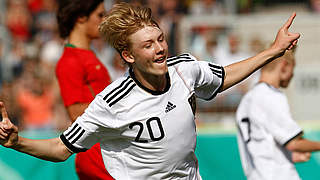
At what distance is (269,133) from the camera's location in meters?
4.98

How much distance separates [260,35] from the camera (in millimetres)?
12070

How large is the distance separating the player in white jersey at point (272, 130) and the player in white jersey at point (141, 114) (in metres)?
1.12

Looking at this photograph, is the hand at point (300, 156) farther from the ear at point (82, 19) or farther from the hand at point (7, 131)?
the hand at point (7, 131)

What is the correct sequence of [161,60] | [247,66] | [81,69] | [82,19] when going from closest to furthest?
[161,60], [247,66], [81,69], [82,19]

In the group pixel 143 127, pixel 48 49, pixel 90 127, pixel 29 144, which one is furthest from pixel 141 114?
pixel 48 49

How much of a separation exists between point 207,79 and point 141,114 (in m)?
0.54

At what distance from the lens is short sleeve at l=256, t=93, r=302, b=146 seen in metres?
4.84

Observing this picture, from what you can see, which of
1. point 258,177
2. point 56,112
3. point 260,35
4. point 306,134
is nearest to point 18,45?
point 56,112

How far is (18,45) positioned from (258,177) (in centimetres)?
786

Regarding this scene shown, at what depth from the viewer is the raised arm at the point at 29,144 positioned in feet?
11.6

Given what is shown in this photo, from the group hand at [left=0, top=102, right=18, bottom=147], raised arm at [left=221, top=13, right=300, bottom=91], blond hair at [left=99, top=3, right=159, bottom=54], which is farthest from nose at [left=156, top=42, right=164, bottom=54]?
hand at [left=0, top=102, right=18, bottom=147]

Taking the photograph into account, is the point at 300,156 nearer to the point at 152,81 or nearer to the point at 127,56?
the point at 152,81

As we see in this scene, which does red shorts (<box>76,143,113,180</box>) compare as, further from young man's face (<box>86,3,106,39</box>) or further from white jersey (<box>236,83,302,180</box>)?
white jersey (<box>236,83,302,180</box>)

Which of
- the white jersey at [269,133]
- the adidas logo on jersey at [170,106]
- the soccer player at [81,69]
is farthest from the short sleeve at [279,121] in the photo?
→ the adidas logo on jersey at [170,106]
